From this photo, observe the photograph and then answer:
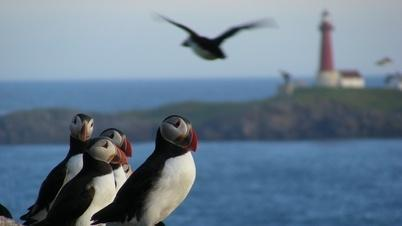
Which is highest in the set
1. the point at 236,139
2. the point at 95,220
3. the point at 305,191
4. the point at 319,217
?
the point at 95,220

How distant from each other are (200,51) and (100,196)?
5932 mm

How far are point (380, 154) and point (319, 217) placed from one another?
59.0m

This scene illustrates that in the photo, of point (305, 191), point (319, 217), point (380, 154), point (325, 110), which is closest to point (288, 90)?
point (325, 110)

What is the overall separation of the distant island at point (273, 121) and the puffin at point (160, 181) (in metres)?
147

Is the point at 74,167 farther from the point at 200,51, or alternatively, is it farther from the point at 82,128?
the point at 200,51

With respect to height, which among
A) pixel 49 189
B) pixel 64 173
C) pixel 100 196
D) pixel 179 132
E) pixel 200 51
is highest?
pixel 179 132

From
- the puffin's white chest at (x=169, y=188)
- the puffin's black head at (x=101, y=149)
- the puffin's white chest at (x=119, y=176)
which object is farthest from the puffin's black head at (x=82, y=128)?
the puffin's white chest at (x=169, y=188)

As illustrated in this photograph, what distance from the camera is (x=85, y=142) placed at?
13195 mm

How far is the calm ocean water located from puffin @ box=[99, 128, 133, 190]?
2325 inches

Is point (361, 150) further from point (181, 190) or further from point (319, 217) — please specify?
point (181, 190)

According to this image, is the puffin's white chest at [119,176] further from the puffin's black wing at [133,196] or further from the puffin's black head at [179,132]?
the puffin's black head at [179,132]

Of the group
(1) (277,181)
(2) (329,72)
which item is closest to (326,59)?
(2) (329,72)

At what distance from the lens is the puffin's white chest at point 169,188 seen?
1176 centimetres

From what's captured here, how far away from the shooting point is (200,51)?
1767 centimetres
